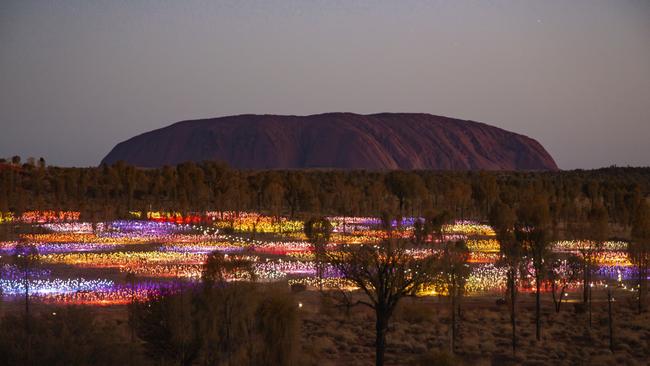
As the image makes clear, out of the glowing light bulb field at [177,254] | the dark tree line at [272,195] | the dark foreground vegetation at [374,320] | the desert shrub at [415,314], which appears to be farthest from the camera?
the dark tree line at [272,195]

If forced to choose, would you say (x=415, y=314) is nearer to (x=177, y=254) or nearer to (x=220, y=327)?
(x=220, y=327)

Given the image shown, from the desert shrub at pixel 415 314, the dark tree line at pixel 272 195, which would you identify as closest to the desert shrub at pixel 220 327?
the desert shrub at pixel 415 314

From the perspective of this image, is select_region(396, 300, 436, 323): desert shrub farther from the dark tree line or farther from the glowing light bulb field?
the dark tree line

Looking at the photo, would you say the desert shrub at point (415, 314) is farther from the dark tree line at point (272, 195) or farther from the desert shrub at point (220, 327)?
the dark tree line at point (272, 195)

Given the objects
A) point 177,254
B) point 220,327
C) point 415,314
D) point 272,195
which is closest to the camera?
point 220,327

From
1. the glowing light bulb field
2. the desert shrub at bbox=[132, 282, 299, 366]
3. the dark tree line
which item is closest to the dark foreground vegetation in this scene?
the desert shrub at bbox=[132, 282, 299, 366]

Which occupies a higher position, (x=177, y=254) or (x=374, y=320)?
(x=177, y=254)

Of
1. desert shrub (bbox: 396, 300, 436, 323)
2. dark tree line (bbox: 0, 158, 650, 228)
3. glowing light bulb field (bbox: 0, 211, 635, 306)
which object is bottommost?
desert shrub (bbox: 396, 300, 436, 323)

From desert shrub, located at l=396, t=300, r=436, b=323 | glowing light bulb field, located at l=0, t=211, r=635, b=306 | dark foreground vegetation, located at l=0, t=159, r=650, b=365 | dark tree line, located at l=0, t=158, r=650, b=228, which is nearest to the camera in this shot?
dark foreground vegetation, located at l=0, t=159, r=650, b=365

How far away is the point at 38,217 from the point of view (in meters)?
74.2

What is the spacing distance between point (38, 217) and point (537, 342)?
56.5 meters

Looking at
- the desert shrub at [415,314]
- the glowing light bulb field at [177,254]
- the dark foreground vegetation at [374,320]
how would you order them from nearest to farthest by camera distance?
the dark foreground vegetation at [374,320], the desert shrub at [415,314], the glowing light bulb field at [177,254]

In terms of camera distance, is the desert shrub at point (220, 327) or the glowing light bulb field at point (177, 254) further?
the glowing light bulb field at point (177, 254)

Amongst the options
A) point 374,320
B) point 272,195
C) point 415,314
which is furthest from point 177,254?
point 272,195
